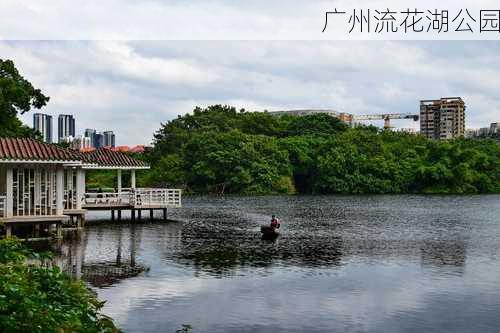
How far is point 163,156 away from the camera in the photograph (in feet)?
261

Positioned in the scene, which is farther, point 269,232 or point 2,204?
point 269,232

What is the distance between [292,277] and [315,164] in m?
59.9

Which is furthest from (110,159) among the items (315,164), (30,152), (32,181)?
(315,164)

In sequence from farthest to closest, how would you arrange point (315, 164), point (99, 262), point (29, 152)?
1. point (315, 164)
2. point (29, 152)
3. point (99, 262)

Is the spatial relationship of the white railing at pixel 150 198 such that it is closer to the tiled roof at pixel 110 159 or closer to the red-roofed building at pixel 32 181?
the tiled roof at pixel 110 159

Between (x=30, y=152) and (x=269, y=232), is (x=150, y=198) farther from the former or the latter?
(x=30, y=152)

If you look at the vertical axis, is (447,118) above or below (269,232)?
above

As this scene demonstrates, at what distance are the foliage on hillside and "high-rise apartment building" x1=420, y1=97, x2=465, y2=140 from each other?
483 feet

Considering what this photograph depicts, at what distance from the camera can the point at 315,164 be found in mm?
76688

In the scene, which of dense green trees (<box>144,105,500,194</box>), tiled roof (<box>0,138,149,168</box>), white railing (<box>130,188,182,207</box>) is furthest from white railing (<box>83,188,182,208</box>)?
dense green trees (<box>144,105,500,194</box>)

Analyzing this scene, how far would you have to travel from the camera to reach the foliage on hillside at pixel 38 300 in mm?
5738

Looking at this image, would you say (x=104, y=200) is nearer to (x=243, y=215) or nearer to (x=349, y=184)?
(x=243, y=215)

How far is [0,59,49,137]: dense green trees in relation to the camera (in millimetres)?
32062

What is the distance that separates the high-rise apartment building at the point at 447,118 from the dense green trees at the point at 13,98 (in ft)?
413
